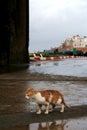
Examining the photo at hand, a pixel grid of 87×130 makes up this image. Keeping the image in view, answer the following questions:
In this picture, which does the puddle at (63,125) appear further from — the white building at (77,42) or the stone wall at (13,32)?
the white building at (77,42)

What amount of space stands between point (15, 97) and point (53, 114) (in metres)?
3.69

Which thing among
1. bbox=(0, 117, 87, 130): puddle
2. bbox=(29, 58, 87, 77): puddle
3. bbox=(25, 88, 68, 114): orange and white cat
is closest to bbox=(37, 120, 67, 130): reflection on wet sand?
bbox=(0, 117, 87, 130): puddle

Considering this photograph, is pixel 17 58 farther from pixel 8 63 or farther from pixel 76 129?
pixel 76 129

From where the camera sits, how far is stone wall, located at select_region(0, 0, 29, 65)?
3225cm

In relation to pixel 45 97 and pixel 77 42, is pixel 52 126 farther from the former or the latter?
pixel 77 42

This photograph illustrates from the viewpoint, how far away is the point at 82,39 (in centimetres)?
13938

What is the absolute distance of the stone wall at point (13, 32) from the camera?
1270 inches

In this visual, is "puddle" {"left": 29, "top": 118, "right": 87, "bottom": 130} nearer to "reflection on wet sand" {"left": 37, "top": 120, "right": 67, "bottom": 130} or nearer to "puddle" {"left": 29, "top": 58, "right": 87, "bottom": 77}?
"reflection on wet sand" {"left": 37, "top": 120, "right": 67, "bottom": 130}

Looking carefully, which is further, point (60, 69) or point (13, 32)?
point (13, 32)

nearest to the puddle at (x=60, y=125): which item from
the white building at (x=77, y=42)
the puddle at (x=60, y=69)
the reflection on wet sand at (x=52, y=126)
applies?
the reflection on wet sand at (x=52, y=126)

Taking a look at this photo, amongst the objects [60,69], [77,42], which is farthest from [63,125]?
[77,42]

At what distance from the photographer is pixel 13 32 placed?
111 ft

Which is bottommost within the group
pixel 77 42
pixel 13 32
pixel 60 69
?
pixel 77 42

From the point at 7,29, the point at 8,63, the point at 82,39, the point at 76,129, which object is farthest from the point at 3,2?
the point at 82,39
